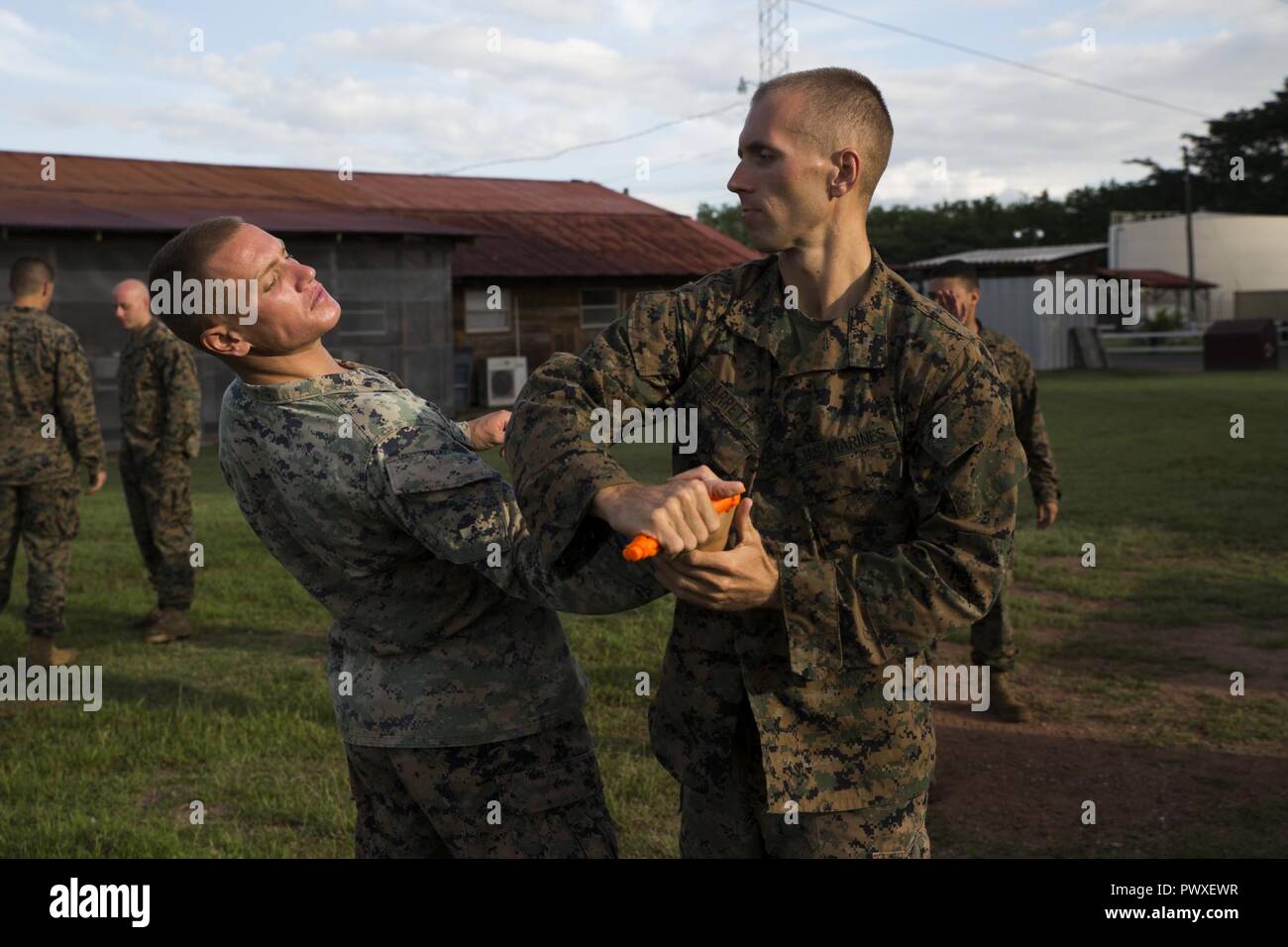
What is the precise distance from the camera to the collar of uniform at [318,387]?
9.28ft

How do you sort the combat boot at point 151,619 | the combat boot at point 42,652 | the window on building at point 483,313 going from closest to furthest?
1. the combat boot at point 42,652
2. the combat boot at point 151,619
3. the window on building at point 483,313

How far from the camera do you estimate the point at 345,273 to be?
2488 centimetres

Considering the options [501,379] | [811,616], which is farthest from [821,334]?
[501,379]

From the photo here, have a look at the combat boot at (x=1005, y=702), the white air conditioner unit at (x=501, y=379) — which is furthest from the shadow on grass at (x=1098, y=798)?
the white air conditioner unit at (x=501, y=379)

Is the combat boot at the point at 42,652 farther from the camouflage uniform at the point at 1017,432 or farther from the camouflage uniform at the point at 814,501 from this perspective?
the camouflage uniform at the point at 814,501

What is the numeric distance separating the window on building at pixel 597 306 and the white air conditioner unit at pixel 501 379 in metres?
3.04

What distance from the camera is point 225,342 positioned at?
280cm
